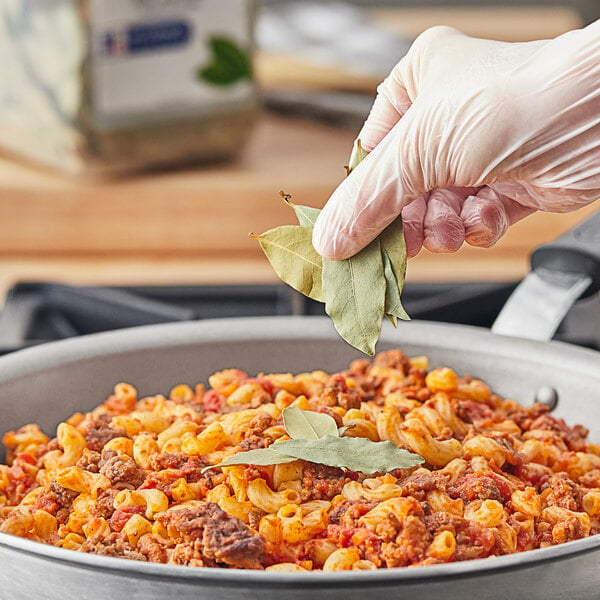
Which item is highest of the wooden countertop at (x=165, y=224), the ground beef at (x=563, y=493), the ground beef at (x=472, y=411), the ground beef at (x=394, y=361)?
the wooden countertop at (x=165, y=224)

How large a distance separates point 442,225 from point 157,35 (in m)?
1.23

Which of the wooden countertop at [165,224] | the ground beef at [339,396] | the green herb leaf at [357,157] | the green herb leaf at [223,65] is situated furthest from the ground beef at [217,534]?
the green herb leaf at [223,65]

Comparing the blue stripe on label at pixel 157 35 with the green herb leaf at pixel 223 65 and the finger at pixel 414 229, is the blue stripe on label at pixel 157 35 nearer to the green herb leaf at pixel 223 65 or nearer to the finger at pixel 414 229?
the green herb leaf at pixel 223 65

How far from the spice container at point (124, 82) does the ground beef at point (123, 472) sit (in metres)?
1.18

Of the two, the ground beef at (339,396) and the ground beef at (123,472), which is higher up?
the ground beef at (339,396)

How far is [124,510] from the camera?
0.83 metres

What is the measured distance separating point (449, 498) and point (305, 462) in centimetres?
12

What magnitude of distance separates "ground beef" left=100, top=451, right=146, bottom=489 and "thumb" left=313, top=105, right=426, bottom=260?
240 millimetres

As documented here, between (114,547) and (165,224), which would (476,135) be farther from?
(165,224)

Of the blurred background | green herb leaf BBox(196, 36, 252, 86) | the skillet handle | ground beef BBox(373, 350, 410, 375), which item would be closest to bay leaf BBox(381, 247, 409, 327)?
ground beef BBox(373, 350, 410, 375)

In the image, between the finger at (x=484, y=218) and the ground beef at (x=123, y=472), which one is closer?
the ground beef at (x=123, y=472)

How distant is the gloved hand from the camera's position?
0.82 meters

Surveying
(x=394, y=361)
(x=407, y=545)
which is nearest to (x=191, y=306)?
(x=394, y=361)

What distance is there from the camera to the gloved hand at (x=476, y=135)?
82 cm
